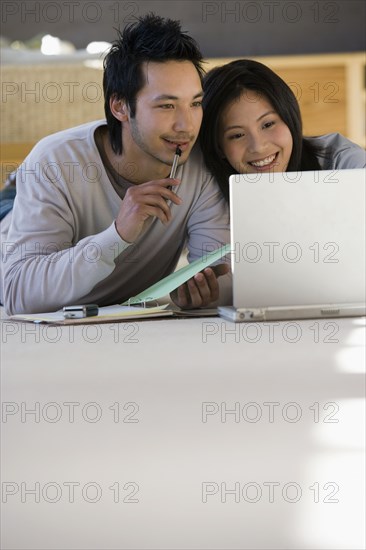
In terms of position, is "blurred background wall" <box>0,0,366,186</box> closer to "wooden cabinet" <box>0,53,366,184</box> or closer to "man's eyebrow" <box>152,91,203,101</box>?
"wooden cabinet" <box>0,53,366,184</box>

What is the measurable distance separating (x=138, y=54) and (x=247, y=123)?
0.32 meters

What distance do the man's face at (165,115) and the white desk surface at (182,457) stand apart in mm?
1176

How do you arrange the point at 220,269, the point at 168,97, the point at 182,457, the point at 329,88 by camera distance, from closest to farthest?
the point at 182,457 < the point at 220,269 < the point at 168,97 < the point at 329,88


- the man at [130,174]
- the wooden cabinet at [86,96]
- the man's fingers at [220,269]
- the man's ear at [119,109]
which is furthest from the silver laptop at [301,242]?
the wooden cabinet at [86,96]

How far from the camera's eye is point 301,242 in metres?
1.21

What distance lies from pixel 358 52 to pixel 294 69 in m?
→ 0.41

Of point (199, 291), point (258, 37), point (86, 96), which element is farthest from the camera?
point (258, 37)

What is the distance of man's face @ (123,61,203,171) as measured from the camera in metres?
1.90

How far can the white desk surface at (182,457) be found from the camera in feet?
2.60

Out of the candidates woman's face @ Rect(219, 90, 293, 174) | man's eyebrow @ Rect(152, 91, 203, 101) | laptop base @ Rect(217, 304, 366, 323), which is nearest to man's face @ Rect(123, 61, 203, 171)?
man's eyebrow @ Rect(152, 91, 203, 101)

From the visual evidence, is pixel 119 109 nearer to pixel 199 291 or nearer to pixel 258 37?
pixel 199 291

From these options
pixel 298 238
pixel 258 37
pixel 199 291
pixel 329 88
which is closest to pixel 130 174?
pixel 199 291

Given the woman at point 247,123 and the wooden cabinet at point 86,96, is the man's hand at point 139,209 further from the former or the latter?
the wooden cabinet at point 86,96

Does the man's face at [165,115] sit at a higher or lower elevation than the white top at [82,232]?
higher
